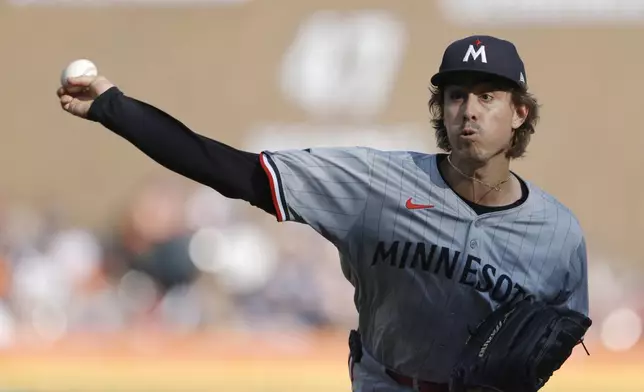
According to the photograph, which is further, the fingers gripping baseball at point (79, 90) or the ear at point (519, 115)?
the ear at point (519, 115)

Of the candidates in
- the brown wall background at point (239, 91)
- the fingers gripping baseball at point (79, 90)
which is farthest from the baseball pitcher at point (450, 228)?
the brown wall background at point (239, 91)

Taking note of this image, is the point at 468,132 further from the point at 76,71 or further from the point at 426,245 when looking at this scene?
the point at 76,71

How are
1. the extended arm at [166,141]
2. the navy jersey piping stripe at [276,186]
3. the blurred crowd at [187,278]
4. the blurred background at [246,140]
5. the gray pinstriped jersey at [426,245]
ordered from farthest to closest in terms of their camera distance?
1. the blurred background at [246,140]
2. the blurred crowd at [187,278]
3. the gray pinstriped jersey at [426,245]
4. the navy jersey piping stripe at [276,186]
5. the extended arm at [166,141]

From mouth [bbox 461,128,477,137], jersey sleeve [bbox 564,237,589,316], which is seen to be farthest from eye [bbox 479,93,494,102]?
jersey sleeve [bbox 564,237,589,316]

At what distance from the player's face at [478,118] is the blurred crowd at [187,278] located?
6046 mm

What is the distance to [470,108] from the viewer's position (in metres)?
2.89

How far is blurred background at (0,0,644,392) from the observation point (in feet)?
29.5

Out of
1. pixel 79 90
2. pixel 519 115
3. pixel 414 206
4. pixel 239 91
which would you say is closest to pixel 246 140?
pixel 239 91

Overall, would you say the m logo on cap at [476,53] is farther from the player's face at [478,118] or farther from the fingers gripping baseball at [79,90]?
the fingers gripping baseball at [79,90]

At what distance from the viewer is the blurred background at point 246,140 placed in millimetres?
9000

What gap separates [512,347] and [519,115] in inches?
26.0

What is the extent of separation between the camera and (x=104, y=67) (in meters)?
10.5

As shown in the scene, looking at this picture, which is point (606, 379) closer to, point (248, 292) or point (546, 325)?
point (248, 292)

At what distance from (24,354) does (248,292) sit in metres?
1.91
